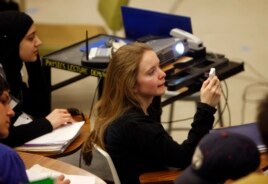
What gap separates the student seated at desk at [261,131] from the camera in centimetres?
83

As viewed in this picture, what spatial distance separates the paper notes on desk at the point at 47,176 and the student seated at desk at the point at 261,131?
2.91ft

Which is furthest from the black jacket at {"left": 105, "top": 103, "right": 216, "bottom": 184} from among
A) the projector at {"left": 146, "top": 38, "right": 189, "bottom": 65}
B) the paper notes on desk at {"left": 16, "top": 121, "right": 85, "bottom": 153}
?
the projector at {"left": 146, "top": 38, "right": 189, "bottom": 65}

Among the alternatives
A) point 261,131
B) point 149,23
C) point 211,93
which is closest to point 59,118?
point 211,93

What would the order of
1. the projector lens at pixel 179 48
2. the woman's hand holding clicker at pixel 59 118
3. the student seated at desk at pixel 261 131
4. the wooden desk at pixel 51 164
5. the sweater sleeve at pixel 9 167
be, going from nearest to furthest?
the student seated at desk at pixel 261 131 < the sweater sleeve at pixel 9 167 < the wooden desk at pixel 51 164 < the woman's hand holding clicker at pixel 59 118 < the projector lens at pixel 179 48

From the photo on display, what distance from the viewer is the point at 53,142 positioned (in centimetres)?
217

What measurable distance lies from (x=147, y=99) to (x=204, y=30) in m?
3.07

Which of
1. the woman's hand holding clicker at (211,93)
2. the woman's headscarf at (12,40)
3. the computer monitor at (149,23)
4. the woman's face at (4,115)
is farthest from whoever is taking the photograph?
the computer monitor at (149,23)

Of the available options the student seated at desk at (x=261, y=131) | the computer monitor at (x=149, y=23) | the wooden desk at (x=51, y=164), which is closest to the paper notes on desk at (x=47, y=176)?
the wooden desk at (x=51, y=164)

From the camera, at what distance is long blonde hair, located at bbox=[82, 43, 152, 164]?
2.09 metres

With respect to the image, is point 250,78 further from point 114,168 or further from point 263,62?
point 114,168

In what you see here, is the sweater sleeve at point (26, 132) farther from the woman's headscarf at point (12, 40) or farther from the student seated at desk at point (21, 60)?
the woman's headscarf at point (12, 40)

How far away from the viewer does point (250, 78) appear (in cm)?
422

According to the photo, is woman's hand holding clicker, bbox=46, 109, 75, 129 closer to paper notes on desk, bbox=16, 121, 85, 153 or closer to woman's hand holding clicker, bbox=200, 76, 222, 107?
paper notes on desk, bbox=16, 121, 85, 153

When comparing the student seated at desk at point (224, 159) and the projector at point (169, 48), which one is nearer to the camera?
the student seated at desk at point (224, 159)
